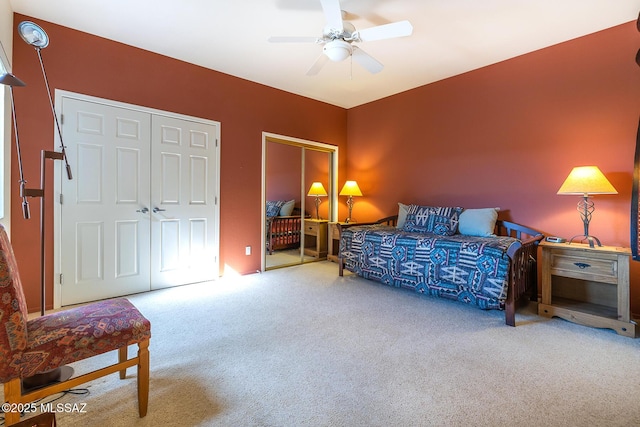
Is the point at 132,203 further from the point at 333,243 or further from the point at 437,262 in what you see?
the point at 437,262

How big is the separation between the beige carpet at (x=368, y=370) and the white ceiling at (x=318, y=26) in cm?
264

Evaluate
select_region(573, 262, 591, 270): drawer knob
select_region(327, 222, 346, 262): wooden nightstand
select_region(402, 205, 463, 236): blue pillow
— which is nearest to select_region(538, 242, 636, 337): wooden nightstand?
select_region(573, 262, 591, 270): drawer knob

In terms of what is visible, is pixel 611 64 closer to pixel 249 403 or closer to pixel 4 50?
pixel 249 403

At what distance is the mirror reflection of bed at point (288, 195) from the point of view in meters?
4.35

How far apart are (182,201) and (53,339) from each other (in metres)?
2.37

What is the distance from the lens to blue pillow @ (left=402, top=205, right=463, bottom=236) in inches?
135

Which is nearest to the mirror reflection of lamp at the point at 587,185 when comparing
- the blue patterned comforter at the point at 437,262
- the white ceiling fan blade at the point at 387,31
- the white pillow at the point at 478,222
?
the blue patterned comforter at the point at 437,262

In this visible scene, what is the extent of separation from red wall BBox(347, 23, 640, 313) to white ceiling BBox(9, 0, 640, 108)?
254 millimetres

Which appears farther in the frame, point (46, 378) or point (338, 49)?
point (338, 49)

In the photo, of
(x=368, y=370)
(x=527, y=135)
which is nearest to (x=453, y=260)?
(x=368, y=370)

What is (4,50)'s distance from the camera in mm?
2238

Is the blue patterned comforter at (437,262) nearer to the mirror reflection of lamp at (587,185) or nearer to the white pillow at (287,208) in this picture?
the mirror reflection of lamp at (587,185)

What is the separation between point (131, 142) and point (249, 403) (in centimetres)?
285

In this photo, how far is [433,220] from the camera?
141 inches
